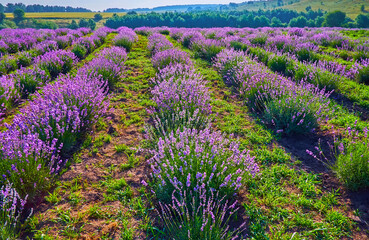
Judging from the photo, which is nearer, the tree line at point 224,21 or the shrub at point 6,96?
the shrub at point 6,96

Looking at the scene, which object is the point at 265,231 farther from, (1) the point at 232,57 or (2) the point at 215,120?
(1) the point at 232,57

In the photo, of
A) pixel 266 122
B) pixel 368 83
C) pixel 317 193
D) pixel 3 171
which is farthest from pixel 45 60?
pixel 368 83

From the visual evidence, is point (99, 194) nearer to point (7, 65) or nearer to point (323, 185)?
point (323, 185)

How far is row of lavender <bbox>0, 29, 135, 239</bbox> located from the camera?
7.93 ft

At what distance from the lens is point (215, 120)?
4.85 meters

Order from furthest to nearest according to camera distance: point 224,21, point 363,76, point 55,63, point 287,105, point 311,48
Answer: point 224,21 → point 311,48 → point 55,63 → point 363,76 → point 287,105

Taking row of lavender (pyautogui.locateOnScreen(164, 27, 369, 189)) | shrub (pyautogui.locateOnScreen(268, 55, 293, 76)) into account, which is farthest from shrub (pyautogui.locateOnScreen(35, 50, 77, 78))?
shrub (pyautogui.locateOnScreen(268, 55, 293, 76))

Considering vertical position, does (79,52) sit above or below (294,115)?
above

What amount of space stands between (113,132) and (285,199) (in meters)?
3.44

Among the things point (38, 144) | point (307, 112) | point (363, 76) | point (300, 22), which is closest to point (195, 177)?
point (38, 144)

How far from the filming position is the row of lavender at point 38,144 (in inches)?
95.2

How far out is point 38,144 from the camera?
9.20ft

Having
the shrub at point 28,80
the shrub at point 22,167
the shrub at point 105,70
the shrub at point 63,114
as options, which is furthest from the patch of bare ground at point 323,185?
the shrub at point 28,80

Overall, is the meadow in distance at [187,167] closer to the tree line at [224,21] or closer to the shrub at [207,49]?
the shrub at [207,49]
